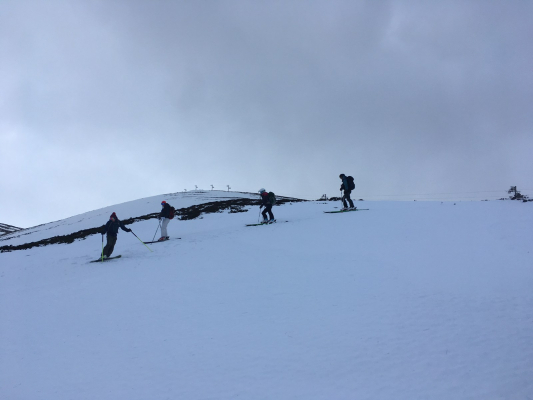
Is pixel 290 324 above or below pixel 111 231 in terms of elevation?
below

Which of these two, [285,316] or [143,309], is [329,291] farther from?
[143,309]

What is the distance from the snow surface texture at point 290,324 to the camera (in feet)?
16.8

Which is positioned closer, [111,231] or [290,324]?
[290,324]

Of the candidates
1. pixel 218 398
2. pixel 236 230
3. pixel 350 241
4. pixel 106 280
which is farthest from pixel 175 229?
pixel 218 398

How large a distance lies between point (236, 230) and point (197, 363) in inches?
564

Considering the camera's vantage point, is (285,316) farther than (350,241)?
No

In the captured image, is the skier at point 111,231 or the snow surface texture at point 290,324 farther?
the skier at point 111,231

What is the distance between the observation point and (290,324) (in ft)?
22.9

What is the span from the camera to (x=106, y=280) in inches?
443

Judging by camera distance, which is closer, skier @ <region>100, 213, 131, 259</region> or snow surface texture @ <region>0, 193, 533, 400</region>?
snow surface texture @ <region>0, 193, 533, 400</region>

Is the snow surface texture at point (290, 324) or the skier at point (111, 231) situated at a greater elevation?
the skier at point (111, 231)

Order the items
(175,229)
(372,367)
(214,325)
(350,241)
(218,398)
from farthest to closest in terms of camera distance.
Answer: (175,229)
(350,241)
(214,325)
(372,367)
(218,398)

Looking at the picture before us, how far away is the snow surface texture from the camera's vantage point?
16.8 ft

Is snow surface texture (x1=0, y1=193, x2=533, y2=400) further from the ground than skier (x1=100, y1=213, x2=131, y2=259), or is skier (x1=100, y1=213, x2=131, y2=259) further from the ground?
skier (x1=100, y1=213, x2=131, y2=259)
